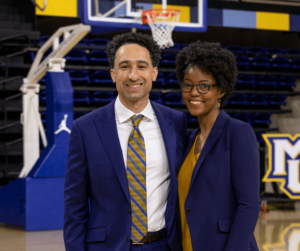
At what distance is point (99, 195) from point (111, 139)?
252 mm

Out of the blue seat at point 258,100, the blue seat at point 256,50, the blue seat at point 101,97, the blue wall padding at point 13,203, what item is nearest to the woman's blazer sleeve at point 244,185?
the blue wall padding at point 13,203

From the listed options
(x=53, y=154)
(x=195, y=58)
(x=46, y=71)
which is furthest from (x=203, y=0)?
(x=195, y=58)

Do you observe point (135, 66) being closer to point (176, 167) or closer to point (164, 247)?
point (176, 167)

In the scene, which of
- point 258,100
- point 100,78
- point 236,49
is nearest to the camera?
point 100,78

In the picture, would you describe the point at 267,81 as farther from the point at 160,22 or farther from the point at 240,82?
the point at 160,22

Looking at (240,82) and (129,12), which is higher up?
(129,12)

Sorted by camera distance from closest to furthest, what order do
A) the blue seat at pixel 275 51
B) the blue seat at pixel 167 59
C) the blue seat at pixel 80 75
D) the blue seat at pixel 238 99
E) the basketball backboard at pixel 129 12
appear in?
the basketball backboard at pixel 129 12 → the blue seat at pixel 80 75 → the blue seat at pixel 167 59 → the blue seat at pixel 238 99 → the blue seat at pixel 275 51

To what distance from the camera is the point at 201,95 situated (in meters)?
2.00

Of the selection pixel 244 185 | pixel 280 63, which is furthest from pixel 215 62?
pixel 280 63

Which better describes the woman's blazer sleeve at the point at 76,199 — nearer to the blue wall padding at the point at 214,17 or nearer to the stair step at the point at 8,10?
the stair step at the point at 8,10

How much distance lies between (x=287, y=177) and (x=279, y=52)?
442 centimetres

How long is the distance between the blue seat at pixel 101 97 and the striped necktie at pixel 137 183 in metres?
6.64

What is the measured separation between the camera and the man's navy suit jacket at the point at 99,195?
1907 mm

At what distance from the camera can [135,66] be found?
200 cm
